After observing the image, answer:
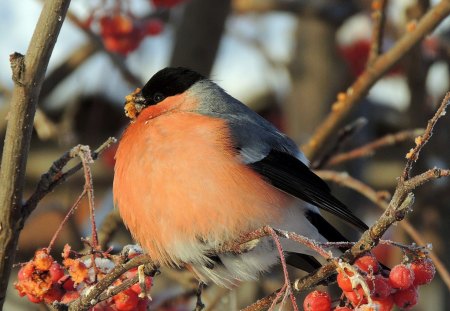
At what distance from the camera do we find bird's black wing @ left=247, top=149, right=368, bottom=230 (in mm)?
2152

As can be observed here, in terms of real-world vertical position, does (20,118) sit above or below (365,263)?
above

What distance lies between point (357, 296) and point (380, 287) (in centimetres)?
13

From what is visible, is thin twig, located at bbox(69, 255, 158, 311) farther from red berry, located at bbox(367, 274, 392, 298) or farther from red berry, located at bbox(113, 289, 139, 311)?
red berry, located at bbox(367, 274, 392, 298)

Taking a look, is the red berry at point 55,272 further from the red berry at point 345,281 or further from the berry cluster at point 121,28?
the berry cluster at point 121,28

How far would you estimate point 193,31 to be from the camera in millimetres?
3543

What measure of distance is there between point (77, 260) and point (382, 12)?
51.9 inches

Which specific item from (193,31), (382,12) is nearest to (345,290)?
(382,12)

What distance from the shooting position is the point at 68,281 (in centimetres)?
183

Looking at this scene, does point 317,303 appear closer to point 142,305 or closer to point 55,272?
point 142,305

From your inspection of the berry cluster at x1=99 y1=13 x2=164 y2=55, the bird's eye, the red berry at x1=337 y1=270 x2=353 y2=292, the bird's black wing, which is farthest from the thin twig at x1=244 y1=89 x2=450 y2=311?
the berry cluster at x1=99 y1=13 x2=164 y2=55

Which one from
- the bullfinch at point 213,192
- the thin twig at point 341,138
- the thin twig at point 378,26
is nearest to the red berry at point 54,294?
the bullfinch at point 213,192

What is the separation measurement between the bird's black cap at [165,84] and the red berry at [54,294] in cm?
77

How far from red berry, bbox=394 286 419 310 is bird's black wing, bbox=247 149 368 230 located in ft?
1.54

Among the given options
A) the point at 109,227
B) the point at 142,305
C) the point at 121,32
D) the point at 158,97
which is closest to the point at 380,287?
the point at 142,305
